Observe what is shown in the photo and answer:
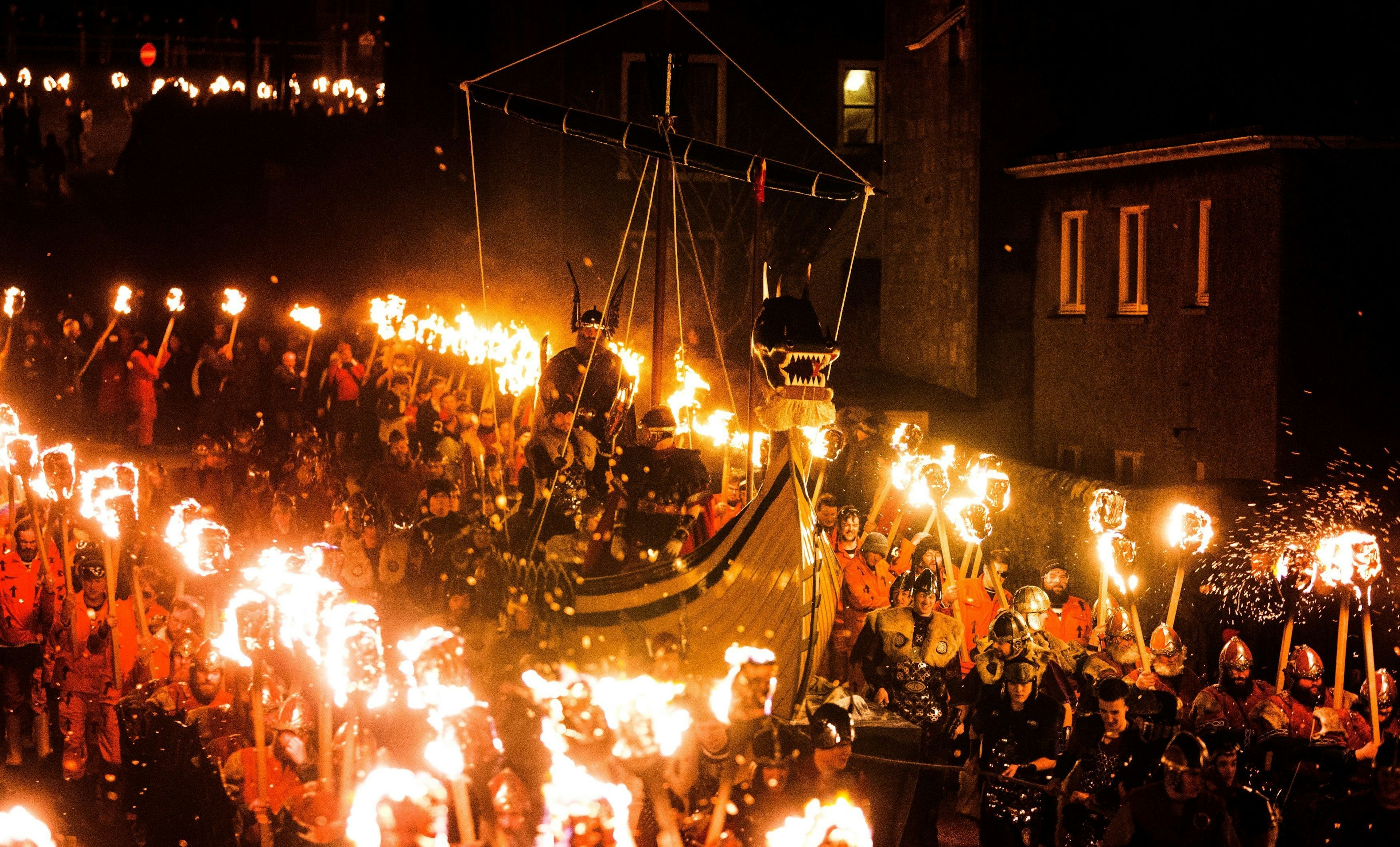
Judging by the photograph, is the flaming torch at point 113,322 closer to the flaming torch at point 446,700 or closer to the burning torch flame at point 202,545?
the burning torch flame at point 202,545

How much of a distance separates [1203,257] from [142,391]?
12.6 metres

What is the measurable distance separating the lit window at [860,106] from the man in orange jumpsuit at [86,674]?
16.3 m

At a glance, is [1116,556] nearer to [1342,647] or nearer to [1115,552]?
[1115,552]

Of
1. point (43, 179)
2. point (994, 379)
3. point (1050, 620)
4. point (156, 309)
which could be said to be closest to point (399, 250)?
point (156, 309)

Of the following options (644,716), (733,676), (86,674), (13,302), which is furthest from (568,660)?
(13,302)

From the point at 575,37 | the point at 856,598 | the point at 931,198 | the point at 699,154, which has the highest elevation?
the point at 575,37

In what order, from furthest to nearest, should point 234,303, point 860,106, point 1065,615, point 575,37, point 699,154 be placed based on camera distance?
point 860,106, point 234,303, point 575,37, point 699,154, point 1065,615

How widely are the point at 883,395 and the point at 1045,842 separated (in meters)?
12.8

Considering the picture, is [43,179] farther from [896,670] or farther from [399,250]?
[896,670]

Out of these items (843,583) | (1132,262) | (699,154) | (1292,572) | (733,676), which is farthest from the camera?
(1132,262)

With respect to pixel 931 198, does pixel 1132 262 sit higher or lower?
lower

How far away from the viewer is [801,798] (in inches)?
274

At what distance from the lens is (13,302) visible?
22.9 m

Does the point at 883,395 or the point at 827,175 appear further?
the point at 883,395
